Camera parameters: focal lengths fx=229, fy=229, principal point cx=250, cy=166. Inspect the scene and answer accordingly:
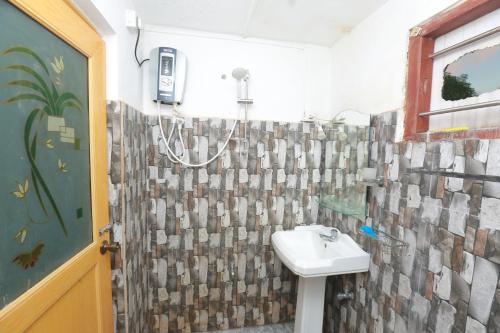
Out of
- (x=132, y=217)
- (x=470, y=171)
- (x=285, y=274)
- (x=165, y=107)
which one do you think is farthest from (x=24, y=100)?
(x=285, y=274)

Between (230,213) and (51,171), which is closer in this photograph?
(51,171)

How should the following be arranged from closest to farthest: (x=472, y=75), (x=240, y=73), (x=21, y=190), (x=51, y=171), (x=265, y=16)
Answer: (x=21, y=190)
(x=51, y=171)
(x=472, y=75)
(x=265, y=16)
(x=240, y=73)

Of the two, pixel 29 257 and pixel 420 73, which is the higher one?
pixel 420 73

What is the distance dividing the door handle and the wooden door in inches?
0.9

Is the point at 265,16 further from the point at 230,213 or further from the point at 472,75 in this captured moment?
the point at 230,213

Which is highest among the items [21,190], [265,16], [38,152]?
[265,16]

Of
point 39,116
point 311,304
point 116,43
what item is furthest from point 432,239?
point 116,43

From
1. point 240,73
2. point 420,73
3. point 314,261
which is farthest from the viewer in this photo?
point 240,73

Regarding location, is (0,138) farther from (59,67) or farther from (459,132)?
(459,132)

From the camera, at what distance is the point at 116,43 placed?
1183mm

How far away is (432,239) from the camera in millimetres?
1016

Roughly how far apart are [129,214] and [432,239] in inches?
60.7

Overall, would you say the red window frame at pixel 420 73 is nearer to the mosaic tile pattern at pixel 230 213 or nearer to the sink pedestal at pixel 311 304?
the mosaic tile pattern at pixel 230 213

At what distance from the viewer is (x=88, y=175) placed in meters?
1.04
